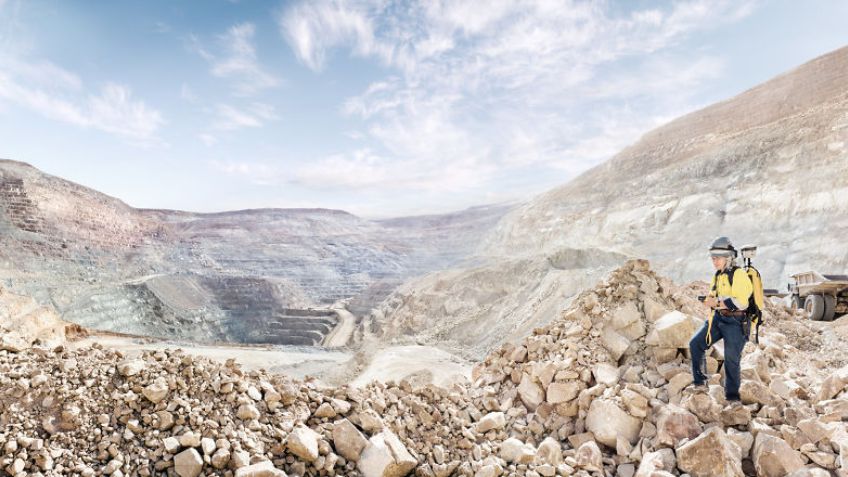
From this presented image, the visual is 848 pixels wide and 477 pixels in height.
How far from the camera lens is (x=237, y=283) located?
19.5m

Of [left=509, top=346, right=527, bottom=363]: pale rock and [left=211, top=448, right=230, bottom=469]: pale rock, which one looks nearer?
[left=211, top=448, right=230, bottom=469]: pale rock

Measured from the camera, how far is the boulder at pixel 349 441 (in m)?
3.83

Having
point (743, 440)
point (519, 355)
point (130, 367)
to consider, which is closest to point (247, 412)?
point (130, 367)

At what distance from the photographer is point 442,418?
476cm

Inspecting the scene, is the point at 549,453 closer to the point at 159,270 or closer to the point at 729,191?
the point at 159,270

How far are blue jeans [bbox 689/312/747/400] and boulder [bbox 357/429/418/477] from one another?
9.87 feet

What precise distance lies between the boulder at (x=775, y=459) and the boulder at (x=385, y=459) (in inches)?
113

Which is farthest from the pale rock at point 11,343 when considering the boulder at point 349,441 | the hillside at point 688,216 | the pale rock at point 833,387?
the hillside at point 688,216

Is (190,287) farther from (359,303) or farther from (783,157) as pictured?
(783,157)

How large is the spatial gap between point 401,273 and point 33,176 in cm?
1637

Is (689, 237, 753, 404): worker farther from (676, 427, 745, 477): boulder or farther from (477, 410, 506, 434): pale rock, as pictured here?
(477, 410, 506, 434): pale rock

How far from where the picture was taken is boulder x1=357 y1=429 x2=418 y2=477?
3.74 m

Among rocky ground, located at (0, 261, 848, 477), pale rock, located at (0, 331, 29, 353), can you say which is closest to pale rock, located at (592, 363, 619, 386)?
rocky ground, located at (0, 261, 848, 477)

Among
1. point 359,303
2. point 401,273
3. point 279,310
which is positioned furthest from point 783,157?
point 279,310
